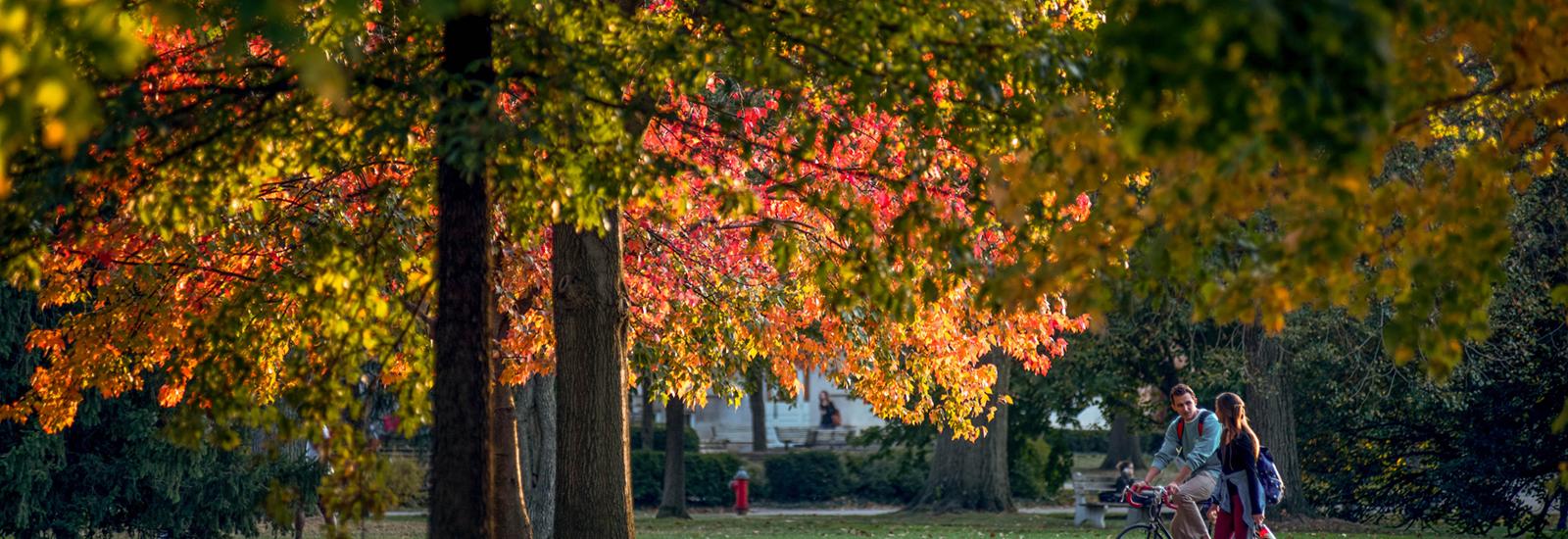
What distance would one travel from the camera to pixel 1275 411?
25.0m

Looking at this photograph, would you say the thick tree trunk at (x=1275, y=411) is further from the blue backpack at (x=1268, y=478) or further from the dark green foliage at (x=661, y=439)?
Result: the dark green foliage at (x=661, y=439)

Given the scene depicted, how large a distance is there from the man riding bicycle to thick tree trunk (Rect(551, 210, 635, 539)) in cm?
439

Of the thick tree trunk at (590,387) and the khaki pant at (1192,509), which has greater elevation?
the thick tree trunk at (590,387)

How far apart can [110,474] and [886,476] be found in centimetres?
1924

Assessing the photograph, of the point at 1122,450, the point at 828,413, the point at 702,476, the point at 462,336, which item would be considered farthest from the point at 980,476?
the point at 828,413

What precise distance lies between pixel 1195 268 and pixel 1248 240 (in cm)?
26

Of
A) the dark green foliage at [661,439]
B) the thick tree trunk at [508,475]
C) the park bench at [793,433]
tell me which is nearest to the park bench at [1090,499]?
the dark green foliage at [661,439]

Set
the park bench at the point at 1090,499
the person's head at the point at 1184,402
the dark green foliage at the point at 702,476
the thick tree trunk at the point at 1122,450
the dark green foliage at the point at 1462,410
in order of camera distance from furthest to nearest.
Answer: the thick tree trunk at the point at 1122,450, the dark green foliage at the point at 702,476, the park bench at the point at 1090,499, the dark green foliage at the point at 1462,410, the person's head at the point at 1184,402

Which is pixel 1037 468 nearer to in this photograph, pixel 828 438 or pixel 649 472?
pixel 649 472

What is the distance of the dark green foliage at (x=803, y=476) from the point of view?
35.3 metres

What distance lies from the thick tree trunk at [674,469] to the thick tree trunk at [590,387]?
19.0m

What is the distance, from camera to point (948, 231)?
23.2ft

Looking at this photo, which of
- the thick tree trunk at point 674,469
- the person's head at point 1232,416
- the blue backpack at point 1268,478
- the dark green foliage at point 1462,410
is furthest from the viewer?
the thick tree trunk at point 674,469

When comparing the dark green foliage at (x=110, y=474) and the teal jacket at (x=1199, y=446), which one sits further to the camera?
the dark green foliage at (x=110, y=474)
